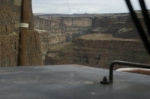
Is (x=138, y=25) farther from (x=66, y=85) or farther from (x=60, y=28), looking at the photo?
(x=60, y=28)

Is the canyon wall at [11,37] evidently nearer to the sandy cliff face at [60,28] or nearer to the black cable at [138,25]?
the black cable at [138,25]

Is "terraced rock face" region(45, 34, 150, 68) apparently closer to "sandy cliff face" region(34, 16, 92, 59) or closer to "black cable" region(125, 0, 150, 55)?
"sandy cliff face" region(34, 16, 92, 59)

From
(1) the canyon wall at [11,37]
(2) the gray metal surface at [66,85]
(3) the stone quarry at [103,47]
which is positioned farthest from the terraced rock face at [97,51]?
(2) the gray metal surface at [66,85]

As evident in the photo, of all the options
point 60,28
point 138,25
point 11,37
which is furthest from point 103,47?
point 138,25

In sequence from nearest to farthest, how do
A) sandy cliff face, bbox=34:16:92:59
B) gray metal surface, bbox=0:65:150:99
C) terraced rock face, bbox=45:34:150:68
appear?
gray metal surface, bbox=0:65:150:99 < terraced rock face, bbox=45:34:150:68 < sandy cliff face, bbox=34:16:92:59

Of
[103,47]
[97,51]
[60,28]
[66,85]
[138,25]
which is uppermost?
[60,28]

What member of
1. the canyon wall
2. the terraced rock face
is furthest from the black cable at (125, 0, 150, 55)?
the terraced rock face
